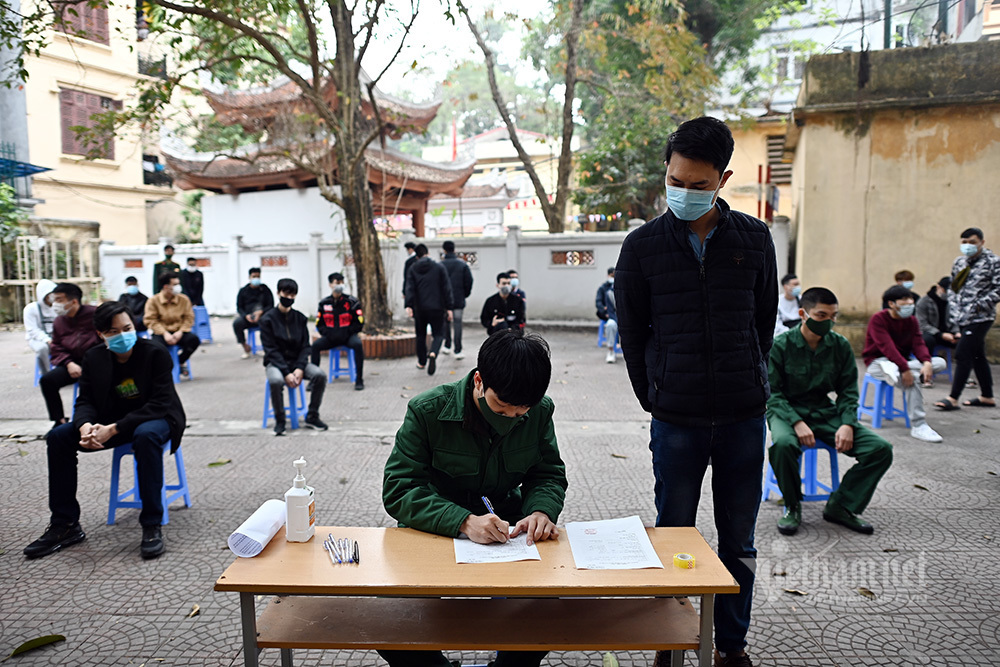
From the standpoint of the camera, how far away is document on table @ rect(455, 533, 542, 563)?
2.11m

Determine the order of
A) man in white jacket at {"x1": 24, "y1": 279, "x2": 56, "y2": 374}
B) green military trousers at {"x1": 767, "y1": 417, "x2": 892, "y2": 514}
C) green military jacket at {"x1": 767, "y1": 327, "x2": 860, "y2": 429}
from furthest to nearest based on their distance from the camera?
1. man in white jacket at {"x1": 24, "y1": 279, "x2": 56, "y2": 374}
2. green military jacket at {"x1": 767, "y1": 327, "x2": 860, "y2": 429}
3. green military trousers at {"x1": 767, "y1": 417, "x2": 892, "y2": 514}

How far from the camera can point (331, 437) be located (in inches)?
254

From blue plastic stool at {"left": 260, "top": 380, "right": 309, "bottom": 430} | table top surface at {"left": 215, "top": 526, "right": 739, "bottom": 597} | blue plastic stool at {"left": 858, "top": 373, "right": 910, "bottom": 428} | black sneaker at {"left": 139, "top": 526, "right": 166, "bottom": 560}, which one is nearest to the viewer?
table top surface at {"left": 215, "top": 526, "right": 739, "bottom": 597}

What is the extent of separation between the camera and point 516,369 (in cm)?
216

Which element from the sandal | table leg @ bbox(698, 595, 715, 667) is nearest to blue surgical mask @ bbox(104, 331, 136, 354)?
table leg @ bbox(698, 595, 715, 667)

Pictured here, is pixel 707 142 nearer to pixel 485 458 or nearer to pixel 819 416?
pixel 485 458

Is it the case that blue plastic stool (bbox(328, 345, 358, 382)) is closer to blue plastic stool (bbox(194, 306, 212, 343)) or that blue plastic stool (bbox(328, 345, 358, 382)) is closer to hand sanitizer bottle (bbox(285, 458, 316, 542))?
blue plastic stool (bbox(194, 306, 212, 343))

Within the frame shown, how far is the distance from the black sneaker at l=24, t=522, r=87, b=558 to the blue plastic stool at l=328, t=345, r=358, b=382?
15.6 ft

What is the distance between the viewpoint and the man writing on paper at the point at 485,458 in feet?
7.25

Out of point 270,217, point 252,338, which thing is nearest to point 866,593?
point 252,338

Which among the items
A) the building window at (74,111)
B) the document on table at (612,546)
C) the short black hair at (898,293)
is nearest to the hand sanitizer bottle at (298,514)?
the document on table at (612,546)

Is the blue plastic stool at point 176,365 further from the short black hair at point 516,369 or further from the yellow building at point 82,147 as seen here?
the yellow building at point 82,147

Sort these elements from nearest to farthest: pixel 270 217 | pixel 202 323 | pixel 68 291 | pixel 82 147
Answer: pixel 68 291, pixel 202 323, pixel 82 147, pixel 270 217

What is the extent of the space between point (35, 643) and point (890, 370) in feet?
20.8
